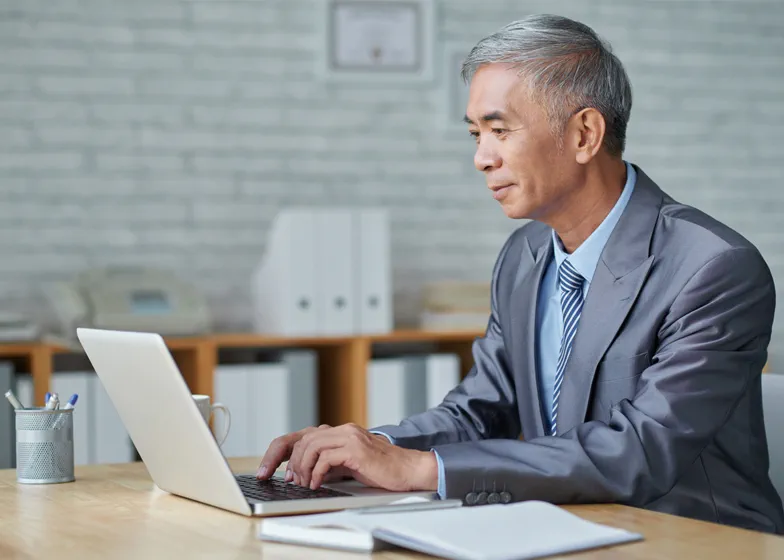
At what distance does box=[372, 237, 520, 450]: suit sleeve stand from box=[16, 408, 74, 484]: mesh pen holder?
0.53m

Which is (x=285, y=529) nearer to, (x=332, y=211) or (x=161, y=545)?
(x=161, y=545)

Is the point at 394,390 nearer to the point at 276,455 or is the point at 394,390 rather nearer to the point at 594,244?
the point at 594,244

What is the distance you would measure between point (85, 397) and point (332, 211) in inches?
38.0

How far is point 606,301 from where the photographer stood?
1.86m

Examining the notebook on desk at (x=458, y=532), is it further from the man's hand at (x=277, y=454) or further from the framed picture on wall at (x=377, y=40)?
the framed picture on wall at (x=377, y=40)

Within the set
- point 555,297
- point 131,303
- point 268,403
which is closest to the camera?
point 555,297

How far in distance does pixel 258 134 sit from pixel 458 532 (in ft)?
10.4

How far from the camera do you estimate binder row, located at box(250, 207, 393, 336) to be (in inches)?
154

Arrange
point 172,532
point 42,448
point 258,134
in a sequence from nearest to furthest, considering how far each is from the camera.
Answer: point 172,532
point 42,448
point 258,134

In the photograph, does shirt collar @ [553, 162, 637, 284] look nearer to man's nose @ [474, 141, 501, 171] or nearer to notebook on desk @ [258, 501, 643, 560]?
man's nose @ [474, 141, 501, 171]

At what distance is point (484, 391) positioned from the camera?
2.11 m

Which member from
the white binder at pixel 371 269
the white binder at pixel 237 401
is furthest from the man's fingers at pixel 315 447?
the white binder at pixel 371 269

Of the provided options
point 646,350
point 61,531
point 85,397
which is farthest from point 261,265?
point 61,531

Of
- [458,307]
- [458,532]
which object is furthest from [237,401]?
[458,532]
